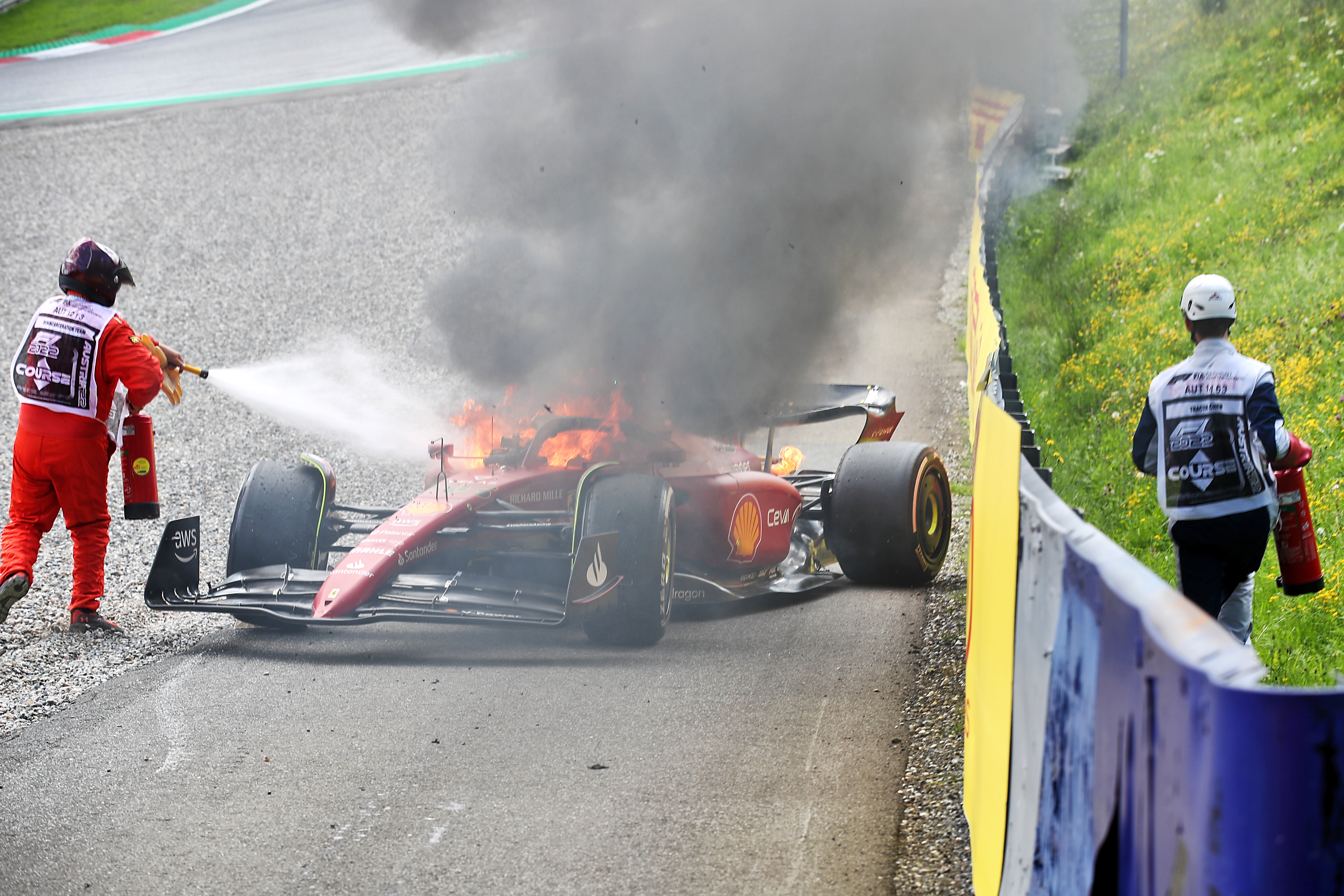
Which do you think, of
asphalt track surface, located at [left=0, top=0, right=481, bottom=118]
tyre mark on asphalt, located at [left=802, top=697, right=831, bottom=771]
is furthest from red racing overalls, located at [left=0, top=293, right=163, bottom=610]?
asphalt track surface, located at [left=0, top=0, right=481, bottom=118]

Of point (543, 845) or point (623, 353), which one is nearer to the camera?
point (543, 845)

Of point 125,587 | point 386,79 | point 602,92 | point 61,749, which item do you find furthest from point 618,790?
point 386,79

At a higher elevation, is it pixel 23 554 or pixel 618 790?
pixel 23 554

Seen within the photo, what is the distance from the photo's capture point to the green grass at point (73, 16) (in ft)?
86.3

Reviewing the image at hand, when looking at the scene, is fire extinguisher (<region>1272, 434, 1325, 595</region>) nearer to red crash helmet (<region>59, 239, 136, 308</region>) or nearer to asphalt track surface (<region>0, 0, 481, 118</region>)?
red crash helmet (<region>59, 239, 136, 308</region>)

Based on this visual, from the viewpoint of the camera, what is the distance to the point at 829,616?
6.23m

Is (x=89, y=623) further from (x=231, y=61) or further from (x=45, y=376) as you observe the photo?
(x=231, y=61)

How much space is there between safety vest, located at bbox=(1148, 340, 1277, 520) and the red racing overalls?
4.77 meters

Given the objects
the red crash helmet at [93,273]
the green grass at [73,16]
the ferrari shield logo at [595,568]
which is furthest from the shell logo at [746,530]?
the green grass at [73,16]

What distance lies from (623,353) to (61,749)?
149 inches

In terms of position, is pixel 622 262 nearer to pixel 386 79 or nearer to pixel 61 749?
pixel 61 749

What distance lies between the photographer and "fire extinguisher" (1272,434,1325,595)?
4.13 meters

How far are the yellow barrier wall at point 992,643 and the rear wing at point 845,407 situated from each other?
3.54 metres

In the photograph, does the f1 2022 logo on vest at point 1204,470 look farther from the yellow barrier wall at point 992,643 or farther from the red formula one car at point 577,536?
the red formula one car at point 577,536
